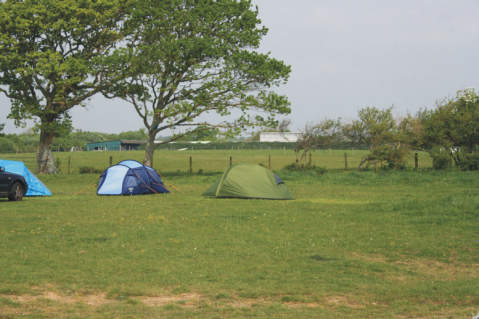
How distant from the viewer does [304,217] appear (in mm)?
15594

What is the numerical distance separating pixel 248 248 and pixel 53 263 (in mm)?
3763

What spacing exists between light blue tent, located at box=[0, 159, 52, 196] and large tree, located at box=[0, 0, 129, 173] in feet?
44.2

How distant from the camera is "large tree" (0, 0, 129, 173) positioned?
117 ft

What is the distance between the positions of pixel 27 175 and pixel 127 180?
14.5 ft

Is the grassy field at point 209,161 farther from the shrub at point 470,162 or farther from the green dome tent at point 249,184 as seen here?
the green dome tent at point 249,184

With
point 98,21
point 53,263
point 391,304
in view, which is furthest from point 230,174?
point 98,21

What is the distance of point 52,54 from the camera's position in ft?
118

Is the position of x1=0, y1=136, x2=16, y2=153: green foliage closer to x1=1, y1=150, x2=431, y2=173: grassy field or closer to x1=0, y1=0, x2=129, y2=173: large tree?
x1=1, y1=150, x2=431, y2=173: grassy field

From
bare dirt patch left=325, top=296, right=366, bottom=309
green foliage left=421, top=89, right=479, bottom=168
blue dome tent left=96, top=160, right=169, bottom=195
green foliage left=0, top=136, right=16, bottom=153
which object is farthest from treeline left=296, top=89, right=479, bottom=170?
green foliage left=0, top=136, right=16, bottom=153

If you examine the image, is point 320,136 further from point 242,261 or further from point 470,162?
point 242,261

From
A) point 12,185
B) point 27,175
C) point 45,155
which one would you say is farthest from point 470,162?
point 45,155

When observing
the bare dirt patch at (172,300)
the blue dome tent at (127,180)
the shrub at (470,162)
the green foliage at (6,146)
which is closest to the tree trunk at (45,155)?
the blue dome tent at (127,180)

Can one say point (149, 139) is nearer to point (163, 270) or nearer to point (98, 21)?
point (98, 21)

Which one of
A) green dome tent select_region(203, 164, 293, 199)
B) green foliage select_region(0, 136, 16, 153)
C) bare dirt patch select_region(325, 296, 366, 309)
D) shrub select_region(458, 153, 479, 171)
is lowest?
bare dirt patch select_region(325, 296, 366, 309)
